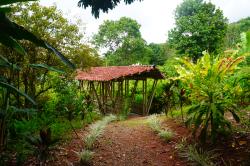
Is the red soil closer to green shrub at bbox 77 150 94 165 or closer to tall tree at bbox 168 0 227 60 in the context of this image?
green shrub at bbox 77 150 94 165

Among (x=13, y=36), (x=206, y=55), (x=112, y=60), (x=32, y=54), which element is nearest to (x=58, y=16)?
(x=32, y=54)

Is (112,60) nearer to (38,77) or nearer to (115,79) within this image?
(115,79)

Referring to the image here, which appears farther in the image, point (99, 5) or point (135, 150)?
point (135, 150)

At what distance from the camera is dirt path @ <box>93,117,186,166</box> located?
6.58 metres

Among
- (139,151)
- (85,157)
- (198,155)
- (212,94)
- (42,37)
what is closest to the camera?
(198,155)

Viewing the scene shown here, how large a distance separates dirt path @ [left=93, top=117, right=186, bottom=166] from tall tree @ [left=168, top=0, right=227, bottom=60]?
20.6 metres

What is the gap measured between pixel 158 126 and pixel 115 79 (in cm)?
764

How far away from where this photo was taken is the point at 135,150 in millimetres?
7570

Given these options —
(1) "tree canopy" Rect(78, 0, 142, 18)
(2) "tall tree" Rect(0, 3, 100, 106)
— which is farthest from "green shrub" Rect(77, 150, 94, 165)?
(2) "tall tree" Rect(0, 3, 100, 106)

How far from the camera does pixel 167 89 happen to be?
37.7ft

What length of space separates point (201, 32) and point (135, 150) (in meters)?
22.7

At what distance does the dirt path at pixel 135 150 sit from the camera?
6.58 meters

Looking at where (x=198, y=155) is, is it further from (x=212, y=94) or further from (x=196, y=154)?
(x=212, y=94)

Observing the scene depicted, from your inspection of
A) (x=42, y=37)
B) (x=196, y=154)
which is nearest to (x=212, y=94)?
(x=196, y=154)
